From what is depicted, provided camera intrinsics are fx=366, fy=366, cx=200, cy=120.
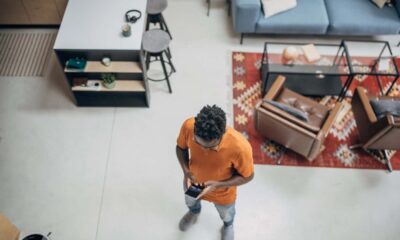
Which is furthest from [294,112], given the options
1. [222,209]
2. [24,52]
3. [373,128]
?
[24,52]

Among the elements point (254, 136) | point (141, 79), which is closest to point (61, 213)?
point (141, 79)

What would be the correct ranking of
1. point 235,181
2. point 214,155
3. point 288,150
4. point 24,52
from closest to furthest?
point 214,155 → point 235,181 → point 288,150 → point 24,52

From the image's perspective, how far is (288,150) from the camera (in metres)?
3.67

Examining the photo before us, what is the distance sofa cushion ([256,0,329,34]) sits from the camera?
4156 mm

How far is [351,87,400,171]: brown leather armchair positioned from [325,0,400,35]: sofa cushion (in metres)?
1.00

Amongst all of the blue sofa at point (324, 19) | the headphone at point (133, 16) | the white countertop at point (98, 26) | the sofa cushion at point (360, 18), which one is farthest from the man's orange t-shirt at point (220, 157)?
the sofa cushion at point (360, 18)

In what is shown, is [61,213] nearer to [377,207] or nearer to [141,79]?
[141,79]

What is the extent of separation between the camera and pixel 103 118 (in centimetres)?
387

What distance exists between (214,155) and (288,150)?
68.8 inches

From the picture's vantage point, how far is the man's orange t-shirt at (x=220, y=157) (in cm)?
209

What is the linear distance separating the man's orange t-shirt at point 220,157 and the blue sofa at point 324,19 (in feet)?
7.64

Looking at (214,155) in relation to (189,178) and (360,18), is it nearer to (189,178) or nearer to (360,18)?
(189,178)

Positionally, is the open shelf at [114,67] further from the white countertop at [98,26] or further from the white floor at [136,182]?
the white floor at [136,182]

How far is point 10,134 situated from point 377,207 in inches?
144
